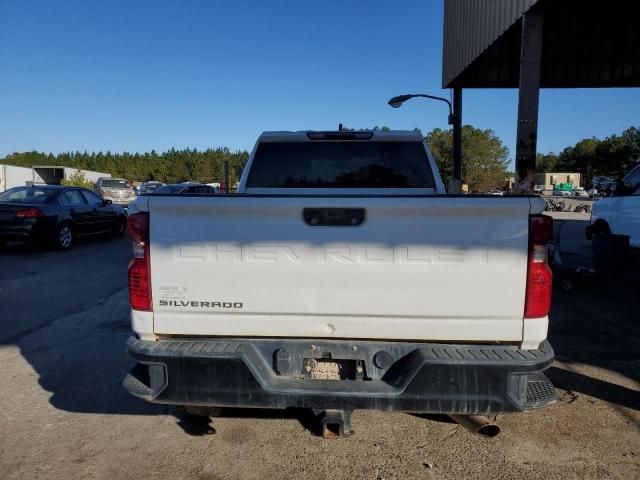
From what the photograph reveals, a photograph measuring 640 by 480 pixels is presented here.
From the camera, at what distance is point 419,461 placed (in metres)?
2.86

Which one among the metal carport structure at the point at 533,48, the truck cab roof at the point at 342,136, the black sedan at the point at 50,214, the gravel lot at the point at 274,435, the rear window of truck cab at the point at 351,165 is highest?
the metal carport structure at the point at 533,48

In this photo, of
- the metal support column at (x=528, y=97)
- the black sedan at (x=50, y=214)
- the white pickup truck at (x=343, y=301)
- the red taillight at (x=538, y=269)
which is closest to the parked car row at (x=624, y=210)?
the metal support column at (x=528, y=97)

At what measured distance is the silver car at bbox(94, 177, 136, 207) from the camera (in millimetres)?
26266

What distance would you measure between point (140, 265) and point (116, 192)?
26.5m

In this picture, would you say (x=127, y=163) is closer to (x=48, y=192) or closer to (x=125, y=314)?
(x=48, y=192)

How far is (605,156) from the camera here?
267ft

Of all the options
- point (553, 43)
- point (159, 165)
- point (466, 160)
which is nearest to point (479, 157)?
point (466, 160)

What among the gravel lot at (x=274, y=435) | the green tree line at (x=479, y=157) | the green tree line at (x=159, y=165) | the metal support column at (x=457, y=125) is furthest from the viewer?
the green tree line at (x=159, y=165)

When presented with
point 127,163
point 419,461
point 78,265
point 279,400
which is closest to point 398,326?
point 279,400

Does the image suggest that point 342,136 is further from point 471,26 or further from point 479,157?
point 479,157

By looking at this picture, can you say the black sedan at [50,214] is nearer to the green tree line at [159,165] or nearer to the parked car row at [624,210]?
the parked car row at [624,210]

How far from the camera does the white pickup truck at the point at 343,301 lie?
2.34 m

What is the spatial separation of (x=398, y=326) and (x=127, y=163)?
411 feet

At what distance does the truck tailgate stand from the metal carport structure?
6169 mm
